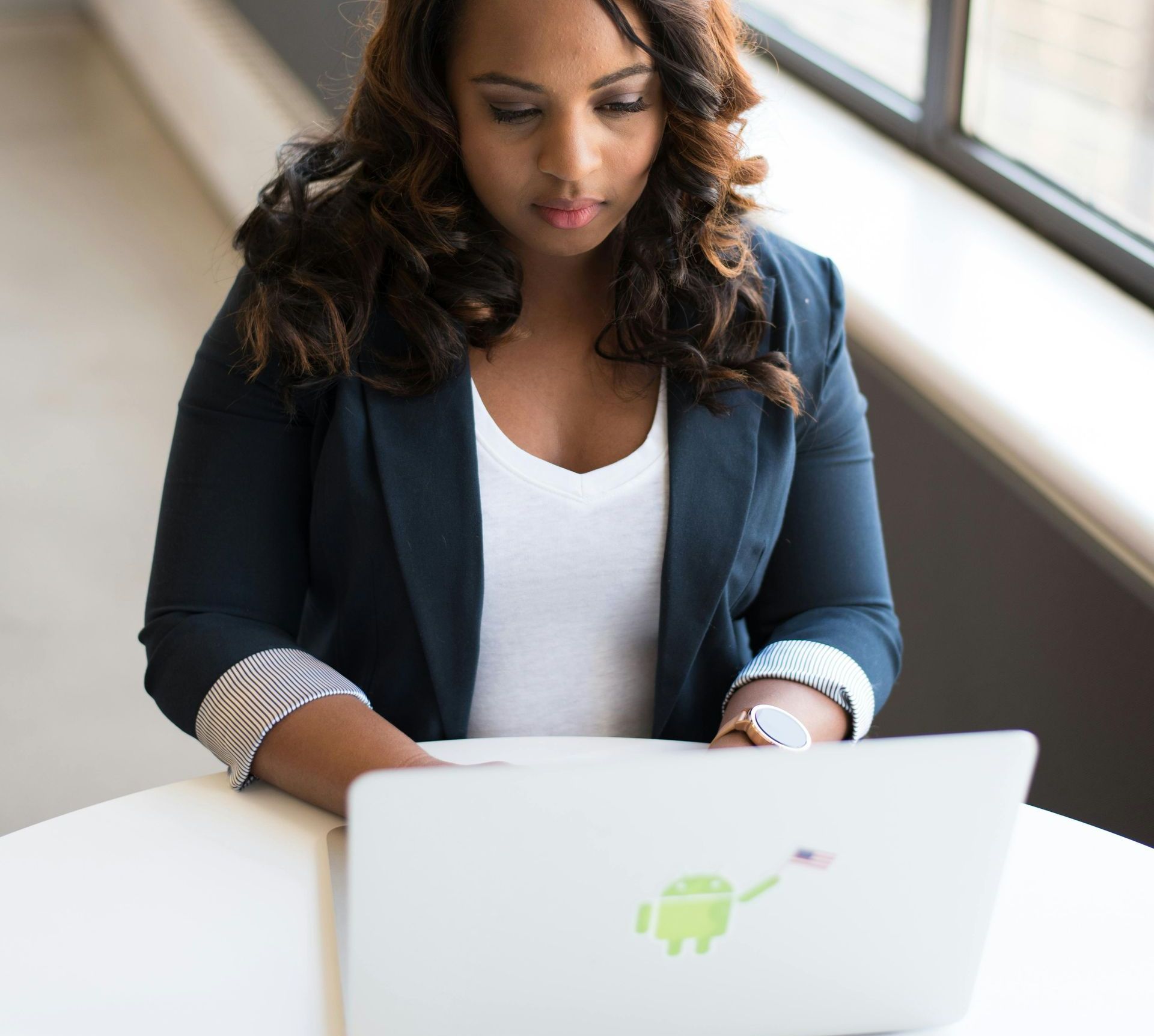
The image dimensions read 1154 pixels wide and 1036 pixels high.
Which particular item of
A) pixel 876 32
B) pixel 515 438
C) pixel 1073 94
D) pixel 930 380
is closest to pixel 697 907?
pixel 515 438

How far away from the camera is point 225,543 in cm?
132

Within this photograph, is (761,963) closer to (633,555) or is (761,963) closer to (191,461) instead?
(633,555)

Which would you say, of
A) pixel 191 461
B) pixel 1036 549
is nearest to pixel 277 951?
pixel 191 461

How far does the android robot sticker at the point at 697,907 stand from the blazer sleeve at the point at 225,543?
53 cm

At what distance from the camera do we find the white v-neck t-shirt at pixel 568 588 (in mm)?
1350

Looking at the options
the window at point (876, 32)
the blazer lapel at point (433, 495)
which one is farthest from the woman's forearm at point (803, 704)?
the window at point (876, 32)

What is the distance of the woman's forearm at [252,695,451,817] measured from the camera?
1.15m

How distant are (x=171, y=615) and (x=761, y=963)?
723mm

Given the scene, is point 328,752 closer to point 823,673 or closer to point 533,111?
point 823,673

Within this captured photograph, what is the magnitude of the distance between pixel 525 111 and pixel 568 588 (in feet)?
1.55

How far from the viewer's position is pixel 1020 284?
2.10 metres

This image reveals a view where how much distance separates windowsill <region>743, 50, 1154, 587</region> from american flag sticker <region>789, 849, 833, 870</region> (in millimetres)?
918

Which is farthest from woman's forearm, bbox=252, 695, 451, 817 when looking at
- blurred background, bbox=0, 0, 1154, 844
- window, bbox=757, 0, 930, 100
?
window, bbox=757, 0, 930, 100

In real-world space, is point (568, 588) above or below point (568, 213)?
below
